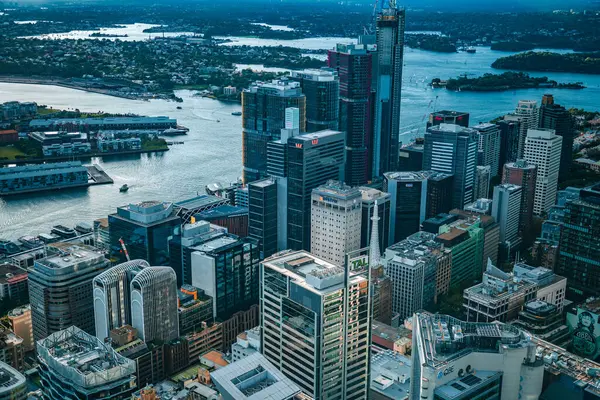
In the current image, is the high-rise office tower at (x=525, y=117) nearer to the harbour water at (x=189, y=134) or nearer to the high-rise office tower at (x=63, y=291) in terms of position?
the harbour water at (x=189, y=134)

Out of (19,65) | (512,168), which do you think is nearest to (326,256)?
(512,168)

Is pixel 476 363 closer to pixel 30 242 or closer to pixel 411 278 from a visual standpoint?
pixel 411 278

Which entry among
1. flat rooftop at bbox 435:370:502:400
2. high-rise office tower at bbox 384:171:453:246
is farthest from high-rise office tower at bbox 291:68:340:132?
flat rooftop at bbox 435:370:502:400

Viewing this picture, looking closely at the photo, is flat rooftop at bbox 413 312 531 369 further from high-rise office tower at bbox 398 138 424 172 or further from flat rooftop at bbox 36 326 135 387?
high-rise office tower at bbox 398 138 424 172

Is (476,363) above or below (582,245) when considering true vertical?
above

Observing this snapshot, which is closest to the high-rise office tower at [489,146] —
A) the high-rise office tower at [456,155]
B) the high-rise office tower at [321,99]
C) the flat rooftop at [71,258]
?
the high-rise office tower at [456,155]

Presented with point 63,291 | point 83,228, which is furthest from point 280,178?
point 63,291
